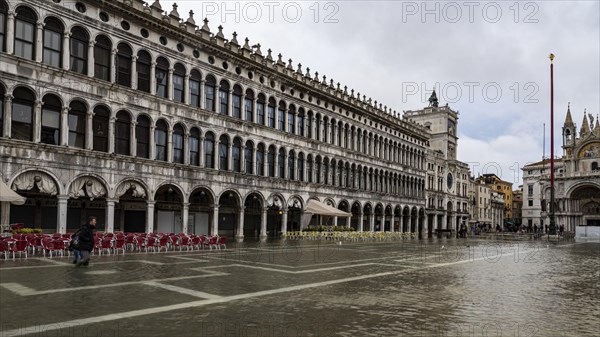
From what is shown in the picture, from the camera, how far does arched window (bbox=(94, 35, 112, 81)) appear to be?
29.6 metres

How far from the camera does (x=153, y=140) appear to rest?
32.4 meters

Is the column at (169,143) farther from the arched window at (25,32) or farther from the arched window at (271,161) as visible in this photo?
the arched window at (271,161)

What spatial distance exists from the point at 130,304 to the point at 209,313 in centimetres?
201

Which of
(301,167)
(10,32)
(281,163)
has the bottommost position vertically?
(301,167)

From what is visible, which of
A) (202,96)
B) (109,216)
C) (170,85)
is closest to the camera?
(109,216)

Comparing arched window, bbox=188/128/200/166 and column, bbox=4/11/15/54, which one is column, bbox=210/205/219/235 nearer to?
arched window, bbox=188/128/200/166

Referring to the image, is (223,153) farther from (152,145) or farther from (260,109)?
(152,145)

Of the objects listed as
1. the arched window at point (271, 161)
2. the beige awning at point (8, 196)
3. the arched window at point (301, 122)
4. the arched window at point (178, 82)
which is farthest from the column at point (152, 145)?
the arched window at point (301, 122)

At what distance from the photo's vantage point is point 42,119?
26.6 meters

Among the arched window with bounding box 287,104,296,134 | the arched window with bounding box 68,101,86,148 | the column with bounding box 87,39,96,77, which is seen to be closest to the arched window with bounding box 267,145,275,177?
the arched window with bounding box 287,104,296,134

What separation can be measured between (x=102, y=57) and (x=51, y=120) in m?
5.30

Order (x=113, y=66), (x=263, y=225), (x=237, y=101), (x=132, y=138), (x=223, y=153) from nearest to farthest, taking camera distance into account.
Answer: (x=113, y=66) → (x=132, y=138) → (x=223, y=153) → (x=237, y=101) → (x=263, y=225)

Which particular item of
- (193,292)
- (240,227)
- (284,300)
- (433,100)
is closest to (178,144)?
(240,227)

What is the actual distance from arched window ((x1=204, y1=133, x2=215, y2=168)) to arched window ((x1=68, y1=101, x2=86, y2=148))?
9.76 m
